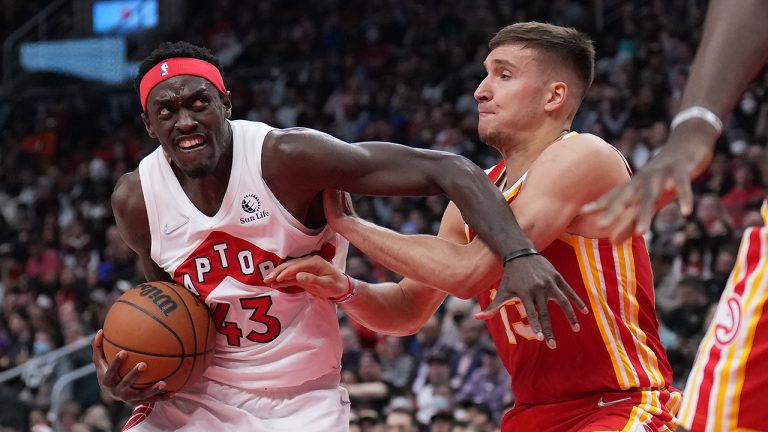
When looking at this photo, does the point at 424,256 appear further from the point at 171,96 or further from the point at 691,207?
the point at 691,207

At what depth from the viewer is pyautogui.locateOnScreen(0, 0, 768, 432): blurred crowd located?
8508 mm

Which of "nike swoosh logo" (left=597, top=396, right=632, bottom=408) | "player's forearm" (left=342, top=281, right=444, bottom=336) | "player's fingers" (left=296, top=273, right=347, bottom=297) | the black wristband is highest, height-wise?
the black wristband

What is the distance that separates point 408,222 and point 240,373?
7146 mm

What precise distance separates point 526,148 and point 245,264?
110cm

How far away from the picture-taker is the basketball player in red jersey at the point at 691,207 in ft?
6.68

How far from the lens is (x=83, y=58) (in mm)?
18609

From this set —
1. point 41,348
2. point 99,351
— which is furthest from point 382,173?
point 41,348

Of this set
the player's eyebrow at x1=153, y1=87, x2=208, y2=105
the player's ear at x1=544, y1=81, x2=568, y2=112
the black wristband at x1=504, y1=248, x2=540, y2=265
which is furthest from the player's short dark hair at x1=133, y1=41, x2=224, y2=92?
the black wristband at x1=504, y1=248, x2=540, y2=265

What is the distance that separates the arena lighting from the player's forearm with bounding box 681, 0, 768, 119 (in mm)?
16952

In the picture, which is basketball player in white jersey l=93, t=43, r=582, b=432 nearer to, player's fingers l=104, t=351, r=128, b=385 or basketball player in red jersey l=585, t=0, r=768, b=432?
player's fingers l=104, t=351, r=128, b=385

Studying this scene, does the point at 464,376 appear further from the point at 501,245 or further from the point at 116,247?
the point at 116,247

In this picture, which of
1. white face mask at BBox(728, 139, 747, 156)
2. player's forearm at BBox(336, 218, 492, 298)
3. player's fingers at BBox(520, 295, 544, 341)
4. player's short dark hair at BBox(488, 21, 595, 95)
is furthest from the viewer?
white face mask at BBox(728, 139, 747, 156)

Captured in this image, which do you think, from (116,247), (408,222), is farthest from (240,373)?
(116,247)

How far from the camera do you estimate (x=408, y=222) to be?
35.8 ft
